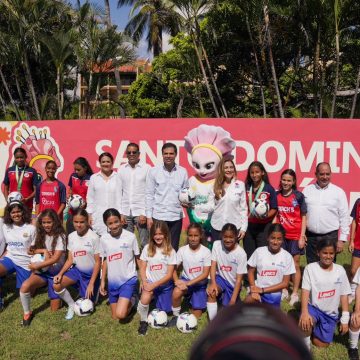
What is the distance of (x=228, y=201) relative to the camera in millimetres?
4734

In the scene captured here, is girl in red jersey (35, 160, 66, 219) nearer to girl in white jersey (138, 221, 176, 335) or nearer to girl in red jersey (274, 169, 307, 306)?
girl in white jersey (138, 221, 176, 335)

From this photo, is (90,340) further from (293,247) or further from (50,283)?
(293,247)

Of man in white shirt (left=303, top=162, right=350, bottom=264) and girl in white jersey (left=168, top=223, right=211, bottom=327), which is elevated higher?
man in white shirt (left=303, top=162, right=350, bottom=264)

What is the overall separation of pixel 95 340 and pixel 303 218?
2.63 m

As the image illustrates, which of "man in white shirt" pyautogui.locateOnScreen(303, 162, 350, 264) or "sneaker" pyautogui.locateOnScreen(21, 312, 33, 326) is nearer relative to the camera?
"sneaker" pyautogui.locateOnScreen(21, 312, 33, 326)

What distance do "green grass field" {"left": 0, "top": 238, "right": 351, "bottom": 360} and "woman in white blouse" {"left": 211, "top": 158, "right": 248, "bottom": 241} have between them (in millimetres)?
1039

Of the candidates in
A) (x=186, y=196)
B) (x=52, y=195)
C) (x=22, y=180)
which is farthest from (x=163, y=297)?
(x=22, y=180)

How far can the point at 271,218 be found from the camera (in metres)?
4.92

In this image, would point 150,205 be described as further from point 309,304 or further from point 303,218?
point 309,304

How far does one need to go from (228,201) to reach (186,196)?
55 centimetres

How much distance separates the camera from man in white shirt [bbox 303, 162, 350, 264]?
4762 mm

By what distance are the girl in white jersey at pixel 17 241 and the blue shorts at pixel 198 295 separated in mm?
1926

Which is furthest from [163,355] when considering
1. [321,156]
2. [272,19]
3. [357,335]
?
[272,19]

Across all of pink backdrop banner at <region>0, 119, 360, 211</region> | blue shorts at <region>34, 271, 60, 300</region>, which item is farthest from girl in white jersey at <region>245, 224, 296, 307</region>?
pink backdrop banner at <region>0, 119, 360, 211</region>
